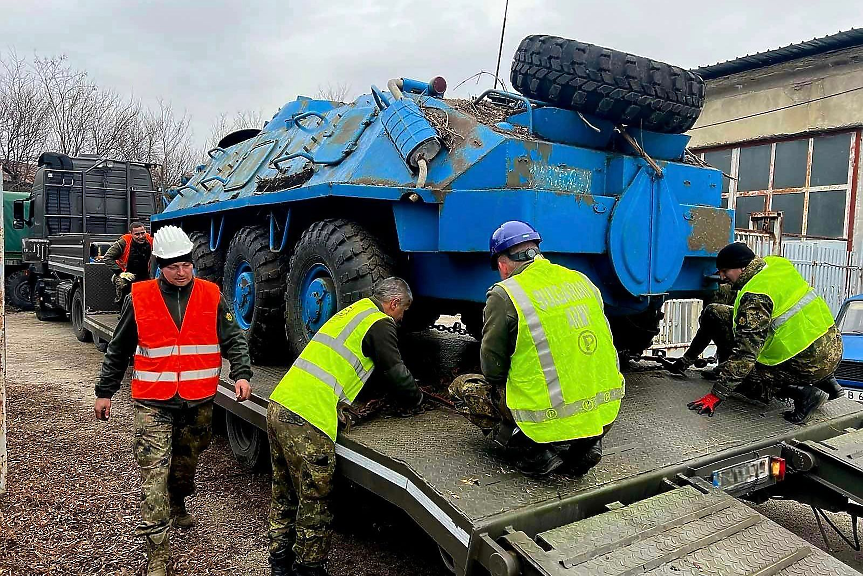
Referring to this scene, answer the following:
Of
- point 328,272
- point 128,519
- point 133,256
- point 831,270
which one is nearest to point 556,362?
point 328,272

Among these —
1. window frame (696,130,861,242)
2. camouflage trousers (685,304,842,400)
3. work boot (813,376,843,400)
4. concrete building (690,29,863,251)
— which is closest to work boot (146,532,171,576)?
camouflage trousers (685,304,842,400)

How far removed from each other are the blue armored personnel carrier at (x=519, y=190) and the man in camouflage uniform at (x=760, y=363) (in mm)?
418

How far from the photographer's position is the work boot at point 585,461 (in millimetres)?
3160

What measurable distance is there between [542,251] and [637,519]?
1.81 metres

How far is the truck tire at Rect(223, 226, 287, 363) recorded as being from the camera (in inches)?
230

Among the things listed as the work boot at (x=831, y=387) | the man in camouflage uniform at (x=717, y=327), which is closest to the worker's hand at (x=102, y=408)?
the man in camouflage uniform at (x=717, y=327)

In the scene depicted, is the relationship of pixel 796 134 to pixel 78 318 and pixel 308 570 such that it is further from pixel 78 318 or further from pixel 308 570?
pixel 308 570

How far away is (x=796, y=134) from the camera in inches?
575

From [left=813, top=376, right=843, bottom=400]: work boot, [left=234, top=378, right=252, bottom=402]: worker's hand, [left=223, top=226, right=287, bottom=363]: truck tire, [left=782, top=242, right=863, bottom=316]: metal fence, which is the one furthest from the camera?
[left=782, top=242, right=863, bottom=316]: metal fence

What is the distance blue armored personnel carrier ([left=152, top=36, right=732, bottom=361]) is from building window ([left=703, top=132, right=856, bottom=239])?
9.39 meters

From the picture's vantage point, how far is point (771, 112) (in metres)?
15.3

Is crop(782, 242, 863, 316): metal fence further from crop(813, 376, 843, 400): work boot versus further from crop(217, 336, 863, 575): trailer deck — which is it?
crop(217, 336, 863, 575): trailer deck

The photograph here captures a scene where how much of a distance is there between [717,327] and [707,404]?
1.06 metres

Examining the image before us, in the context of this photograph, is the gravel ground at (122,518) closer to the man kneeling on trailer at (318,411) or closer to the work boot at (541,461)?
the man kneeling on trailer at (318,411)
